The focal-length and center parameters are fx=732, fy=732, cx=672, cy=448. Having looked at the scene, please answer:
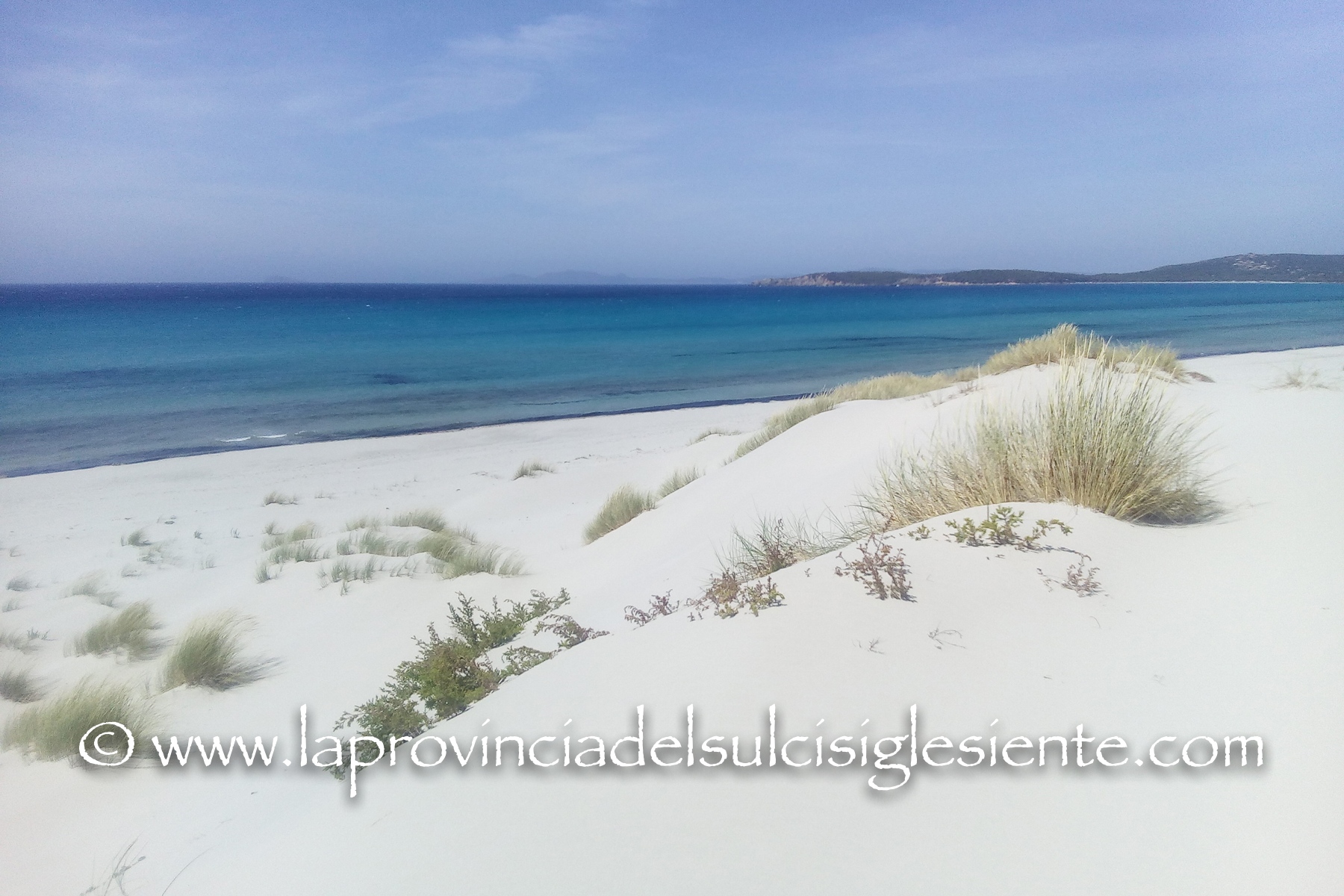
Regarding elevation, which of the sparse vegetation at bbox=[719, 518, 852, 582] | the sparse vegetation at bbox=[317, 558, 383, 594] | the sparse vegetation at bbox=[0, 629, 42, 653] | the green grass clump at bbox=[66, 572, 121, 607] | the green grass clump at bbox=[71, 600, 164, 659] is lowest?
the green grass clump at bbox=[66, 572, 121, 607]

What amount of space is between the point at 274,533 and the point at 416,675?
594 cm

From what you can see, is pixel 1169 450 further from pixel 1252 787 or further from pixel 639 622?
pixel 639 622

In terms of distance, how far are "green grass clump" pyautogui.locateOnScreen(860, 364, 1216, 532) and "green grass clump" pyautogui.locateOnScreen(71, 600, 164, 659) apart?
5.11 meters

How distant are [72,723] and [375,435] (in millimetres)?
13928

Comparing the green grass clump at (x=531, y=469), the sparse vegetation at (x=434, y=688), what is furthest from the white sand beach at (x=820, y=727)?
the green grass clump at (x=531, y=469)

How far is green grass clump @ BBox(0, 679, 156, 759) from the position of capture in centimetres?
365

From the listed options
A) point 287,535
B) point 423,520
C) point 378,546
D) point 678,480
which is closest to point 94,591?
point 287,535

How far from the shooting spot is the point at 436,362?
100 feet

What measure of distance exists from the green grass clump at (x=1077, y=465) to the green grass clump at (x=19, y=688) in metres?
5.41

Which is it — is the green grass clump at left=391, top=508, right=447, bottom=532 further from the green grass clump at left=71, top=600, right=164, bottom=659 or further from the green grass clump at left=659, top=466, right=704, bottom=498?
the green grass clump at left=71, top=600, right=164, bottom=659

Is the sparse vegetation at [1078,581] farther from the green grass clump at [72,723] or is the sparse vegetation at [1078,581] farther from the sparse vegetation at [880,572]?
the green grass clump at [72,723]

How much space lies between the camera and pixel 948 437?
A: 5863 millimetres

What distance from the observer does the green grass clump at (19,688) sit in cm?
452

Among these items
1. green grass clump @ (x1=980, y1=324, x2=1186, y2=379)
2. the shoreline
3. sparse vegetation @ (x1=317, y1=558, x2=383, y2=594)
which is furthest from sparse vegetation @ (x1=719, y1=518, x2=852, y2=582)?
the shoreline
